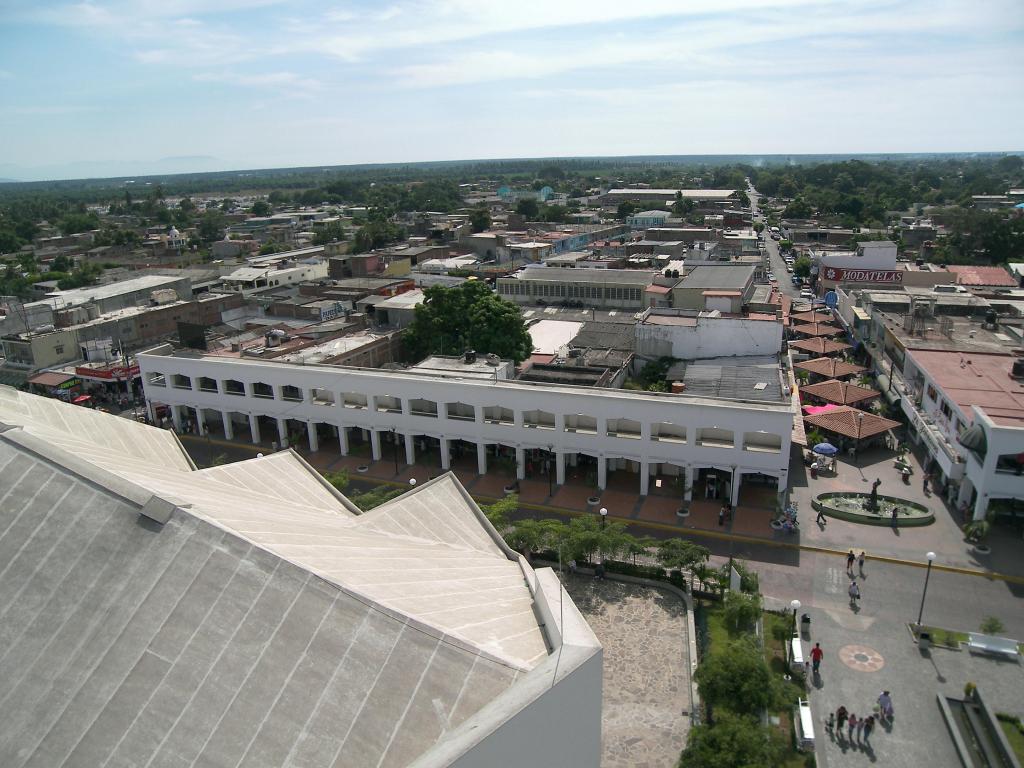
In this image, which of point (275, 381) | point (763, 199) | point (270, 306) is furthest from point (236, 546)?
point (763, 199)

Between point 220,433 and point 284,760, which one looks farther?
point 220,433

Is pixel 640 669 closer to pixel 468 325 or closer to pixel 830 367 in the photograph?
pixel 468 325

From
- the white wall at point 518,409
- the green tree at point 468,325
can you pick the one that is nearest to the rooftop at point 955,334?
the white wall at point 518,409

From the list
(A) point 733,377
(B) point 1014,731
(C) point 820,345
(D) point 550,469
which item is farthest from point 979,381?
(D) point 550,469

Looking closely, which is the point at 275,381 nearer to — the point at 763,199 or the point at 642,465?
the point at 642,465

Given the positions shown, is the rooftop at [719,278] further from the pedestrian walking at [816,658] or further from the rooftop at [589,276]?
the pedestrian walking at [816,658]
